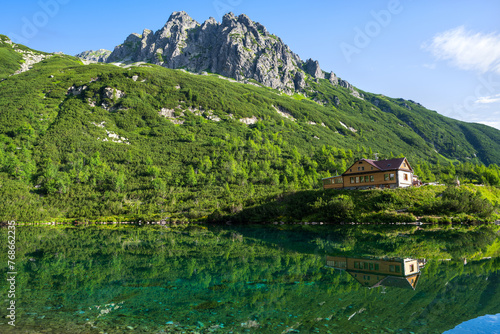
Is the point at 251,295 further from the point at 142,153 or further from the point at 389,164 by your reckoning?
the point at 142,153

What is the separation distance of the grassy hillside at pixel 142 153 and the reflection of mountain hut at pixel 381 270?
59.5m

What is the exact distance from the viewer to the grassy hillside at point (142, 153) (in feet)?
307

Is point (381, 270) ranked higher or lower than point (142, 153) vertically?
lower

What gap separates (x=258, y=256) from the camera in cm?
2477

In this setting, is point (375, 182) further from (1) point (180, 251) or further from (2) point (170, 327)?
(2) point (170, 327)

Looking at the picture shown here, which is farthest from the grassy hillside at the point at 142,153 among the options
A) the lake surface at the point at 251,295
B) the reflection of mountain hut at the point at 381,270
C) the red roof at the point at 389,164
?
the reflection of mountain hut at the point at 381,270

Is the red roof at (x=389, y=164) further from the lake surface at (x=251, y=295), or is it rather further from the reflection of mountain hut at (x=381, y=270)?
the reflection of mountain hut at (x=381, y=270)

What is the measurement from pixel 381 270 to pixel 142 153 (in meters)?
130

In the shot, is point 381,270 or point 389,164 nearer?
point 381,270

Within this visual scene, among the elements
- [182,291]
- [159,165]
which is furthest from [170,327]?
[159,165]

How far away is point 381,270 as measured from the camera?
1798 centimetres

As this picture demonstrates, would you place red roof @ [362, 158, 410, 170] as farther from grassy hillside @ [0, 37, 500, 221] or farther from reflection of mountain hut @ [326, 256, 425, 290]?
reflection of mountain hut @ [326, 256, 425, 290]

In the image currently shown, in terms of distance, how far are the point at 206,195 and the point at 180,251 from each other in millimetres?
75134

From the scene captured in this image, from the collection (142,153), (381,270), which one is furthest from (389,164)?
(142,153)
